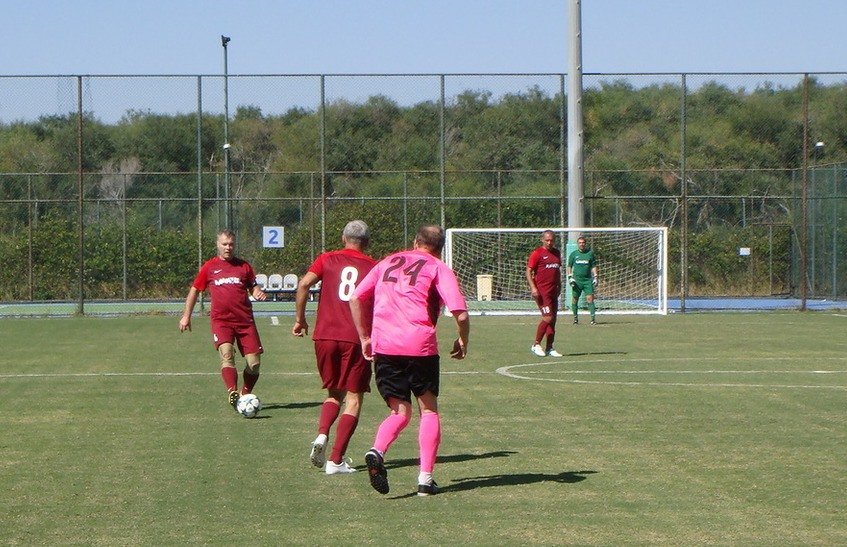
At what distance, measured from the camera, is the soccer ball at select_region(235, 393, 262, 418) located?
42.2ft

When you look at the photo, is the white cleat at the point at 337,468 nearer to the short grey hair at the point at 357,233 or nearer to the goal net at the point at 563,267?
the short grey hair at the point at 357,233

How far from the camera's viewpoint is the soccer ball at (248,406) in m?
12.9

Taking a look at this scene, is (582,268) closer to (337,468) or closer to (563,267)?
(563,267)

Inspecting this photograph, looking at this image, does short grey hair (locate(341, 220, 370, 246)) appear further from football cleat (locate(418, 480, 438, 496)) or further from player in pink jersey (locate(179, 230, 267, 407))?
player in pink jersey (locate(179, 230, 267, 407))

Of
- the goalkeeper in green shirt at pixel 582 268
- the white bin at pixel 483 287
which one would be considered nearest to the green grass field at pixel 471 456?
the goalkeeper in green shirt at pixel 582 268

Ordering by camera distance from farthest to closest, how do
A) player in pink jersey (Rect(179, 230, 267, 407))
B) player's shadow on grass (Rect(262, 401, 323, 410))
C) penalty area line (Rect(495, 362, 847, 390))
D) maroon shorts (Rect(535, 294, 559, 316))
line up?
1. maroon shorts (Rect(535, 294, 559, 316))
2. penalty area line (Rect(495, 362, 847, 390))
3. player's shadow on grass (Rect(262, 401, 323, 410))
4. player in pink jersey (Rect(179, 230, 267, 407))

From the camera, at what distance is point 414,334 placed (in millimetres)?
8758

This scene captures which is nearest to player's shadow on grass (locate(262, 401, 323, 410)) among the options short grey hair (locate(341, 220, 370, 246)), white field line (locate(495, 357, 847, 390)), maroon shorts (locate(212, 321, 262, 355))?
maroon shorts (locate(212, 321, 262, 355))

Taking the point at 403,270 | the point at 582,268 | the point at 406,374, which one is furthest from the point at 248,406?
the point at 582,268

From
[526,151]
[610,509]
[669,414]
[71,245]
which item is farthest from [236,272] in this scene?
[526,151]

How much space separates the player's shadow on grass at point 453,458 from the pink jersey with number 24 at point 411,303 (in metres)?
1.55

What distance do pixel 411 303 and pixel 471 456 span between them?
7.05 ft

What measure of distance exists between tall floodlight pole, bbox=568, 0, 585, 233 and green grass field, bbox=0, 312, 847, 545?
11.7 m

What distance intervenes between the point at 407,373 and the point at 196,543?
208 centimetres
